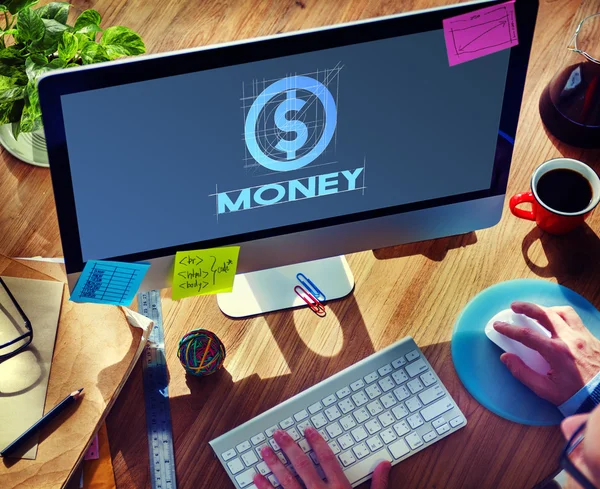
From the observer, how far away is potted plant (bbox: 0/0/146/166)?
0.97 m

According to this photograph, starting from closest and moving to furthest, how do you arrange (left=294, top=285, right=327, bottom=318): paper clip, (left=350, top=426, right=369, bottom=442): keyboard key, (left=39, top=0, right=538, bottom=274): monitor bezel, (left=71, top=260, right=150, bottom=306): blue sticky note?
(left=39, top=0, right=538, bottom=274): monitor bezel, (left=71, top=260, right=150, bottom=306): blue sticky note, (left=350, top=426, right=369, bottom=442): keyboard key, (left=294, top=285, right=327, bottom=318): paper clip

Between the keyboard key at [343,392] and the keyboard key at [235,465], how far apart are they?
167 millimetres

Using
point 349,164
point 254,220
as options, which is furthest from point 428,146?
point 254,220

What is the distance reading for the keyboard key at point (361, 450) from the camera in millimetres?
1022

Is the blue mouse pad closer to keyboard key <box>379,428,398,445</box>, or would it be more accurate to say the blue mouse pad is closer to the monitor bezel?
keyboard key <box>379,428,398,445</box>

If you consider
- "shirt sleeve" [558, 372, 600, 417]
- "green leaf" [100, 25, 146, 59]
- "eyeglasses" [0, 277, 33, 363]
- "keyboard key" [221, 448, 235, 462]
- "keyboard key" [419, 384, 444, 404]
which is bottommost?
"shirt sleeve" [558, 372, 600, 417]

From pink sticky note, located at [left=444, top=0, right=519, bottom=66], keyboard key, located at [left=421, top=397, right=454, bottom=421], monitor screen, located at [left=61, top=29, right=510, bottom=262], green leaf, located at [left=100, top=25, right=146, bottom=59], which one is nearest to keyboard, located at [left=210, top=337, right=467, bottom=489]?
keyboard key, located at [left=421, top=397, right=454, bottom=421]

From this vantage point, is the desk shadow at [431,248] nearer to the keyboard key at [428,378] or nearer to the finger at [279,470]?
the keyboard key at [428,378]

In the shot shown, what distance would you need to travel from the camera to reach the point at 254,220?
957 mm

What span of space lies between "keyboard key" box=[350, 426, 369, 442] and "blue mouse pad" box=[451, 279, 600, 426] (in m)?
0.17

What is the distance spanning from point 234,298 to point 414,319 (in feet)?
0.93

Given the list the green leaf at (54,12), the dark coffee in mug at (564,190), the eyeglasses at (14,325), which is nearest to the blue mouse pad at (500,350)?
the dark coffee in mug at (564,190)

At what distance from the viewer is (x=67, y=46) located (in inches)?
38.0

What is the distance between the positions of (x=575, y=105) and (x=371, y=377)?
0.57 metres
